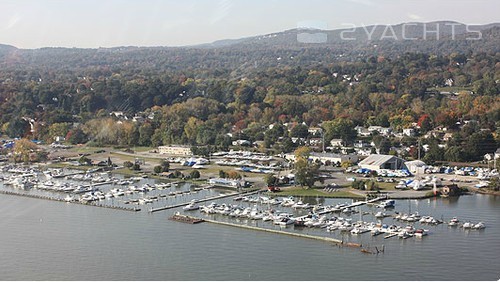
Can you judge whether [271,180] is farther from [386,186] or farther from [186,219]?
[186,219]

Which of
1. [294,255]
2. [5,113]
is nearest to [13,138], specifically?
[5,113]

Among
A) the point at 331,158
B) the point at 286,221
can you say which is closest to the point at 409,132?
the point at 331,158

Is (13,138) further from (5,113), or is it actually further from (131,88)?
(131,88)

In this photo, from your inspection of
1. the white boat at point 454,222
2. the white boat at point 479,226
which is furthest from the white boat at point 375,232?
the white boat at point 479,226

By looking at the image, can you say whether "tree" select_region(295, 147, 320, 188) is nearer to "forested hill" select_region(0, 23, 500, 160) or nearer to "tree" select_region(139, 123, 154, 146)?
"forested hill" select_region(0, 23, 500, 160)

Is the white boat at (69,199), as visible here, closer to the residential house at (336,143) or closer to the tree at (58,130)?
the residential house at (336,143)

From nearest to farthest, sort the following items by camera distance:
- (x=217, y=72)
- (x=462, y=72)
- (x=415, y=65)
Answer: (x=462, y=72), (x=415, y=65), (x=217, y=72)
